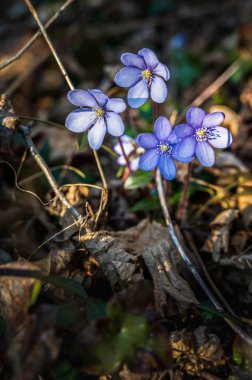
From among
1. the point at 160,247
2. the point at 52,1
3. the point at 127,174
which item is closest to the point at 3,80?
the point at 52,1

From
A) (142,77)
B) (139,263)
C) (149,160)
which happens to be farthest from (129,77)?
(139,263)

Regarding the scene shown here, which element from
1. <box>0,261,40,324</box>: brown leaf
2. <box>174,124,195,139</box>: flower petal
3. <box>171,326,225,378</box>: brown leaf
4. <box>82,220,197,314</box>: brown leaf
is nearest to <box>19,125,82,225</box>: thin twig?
<box>82,220,197,314</box>: brown leaf

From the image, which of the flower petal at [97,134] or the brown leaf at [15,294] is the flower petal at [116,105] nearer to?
the flower petal at [97,134]

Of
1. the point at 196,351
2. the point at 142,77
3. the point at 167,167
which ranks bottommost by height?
the point at 196,351

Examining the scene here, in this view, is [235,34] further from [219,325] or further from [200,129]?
[219,325]

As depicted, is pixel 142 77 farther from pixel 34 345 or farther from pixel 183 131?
pixel 34 345

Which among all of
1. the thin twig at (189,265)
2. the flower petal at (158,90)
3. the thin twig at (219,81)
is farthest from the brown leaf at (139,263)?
the thin twig at (219,81)

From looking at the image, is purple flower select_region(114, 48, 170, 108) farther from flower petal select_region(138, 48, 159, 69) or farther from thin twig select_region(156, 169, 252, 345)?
thin twig select_region(156, 169, 252, 345)
